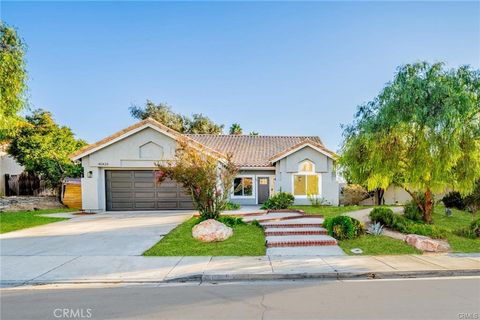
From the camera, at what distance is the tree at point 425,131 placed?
376 inches

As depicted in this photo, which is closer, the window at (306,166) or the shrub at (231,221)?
the shrub at (231,221)

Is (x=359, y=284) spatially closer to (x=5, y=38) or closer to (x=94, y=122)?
(x=5, y=38)

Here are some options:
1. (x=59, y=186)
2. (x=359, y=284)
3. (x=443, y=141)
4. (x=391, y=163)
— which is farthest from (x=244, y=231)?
(x=59, y=186)

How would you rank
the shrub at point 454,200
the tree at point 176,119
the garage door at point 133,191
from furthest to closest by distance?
the tree at point 176,119 < the garage door at point 133,191 < the shrub at point 454,200

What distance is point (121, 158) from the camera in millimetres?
16641

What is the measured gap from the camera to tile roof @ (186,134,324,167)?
66.8 feet

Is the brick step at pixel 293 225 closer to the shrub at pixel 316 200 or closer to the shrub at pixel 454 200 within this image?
the shrub at pixel 316 200

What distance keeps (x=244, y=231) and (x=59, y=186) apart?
1792 cm

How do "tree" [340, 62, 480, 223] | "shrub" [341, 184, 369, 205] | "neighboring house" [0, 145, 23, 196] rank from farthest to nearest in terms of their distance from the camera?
"neighboring house" [0, 145, 23, 196]
"shrub" [341, 184, 369, 205]
"tree" [340, 62, 480, 223]

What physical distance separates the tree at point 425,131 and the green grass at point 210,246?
5494mm

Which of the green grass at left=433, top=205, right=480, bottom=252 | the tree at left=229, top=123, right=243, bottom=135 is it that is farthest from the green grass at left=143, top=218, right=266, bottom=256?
the tree at left=229, top=123, right=243, bottom=135

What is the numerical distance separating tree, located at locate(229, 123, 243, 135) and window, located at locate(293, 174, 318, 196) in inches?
722

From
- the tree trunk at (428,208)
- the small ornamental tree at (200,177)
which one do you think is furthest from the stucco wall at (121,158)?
the tree trunk at (428,208)

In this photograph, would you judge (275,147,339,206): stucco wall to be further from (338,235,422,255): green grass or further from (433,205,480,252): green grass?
(338,235,422,255): green grass
